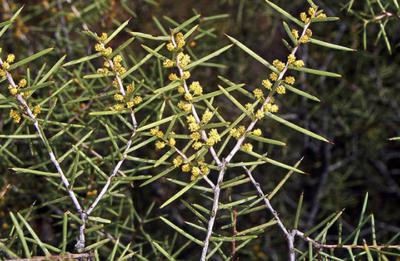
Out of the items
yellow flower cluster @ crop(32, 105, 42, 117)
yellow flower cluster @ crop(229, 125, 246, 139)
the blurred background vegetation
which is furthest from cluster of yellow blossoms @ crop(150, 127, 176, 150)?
the blurred background vegetation

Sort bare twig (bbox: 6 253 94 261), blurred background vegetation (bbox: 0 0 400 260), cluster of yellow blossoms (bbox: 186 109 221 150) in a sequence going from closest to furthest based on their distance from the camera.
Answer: bare twig (bbox: 6 253 94 261) → cluster of yellow blossoms (bbox: 186 109 221 150) → blurred background vegetation (bbox: 0 0 400 260)

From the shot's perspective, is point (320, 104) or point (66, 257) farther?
point (320, 104)

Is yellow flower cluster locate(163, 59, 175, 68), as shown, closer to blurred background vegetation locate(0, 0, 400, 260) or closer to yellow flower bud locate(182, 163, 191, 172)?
yellow flower bud locate(182, 163, 191, 172)

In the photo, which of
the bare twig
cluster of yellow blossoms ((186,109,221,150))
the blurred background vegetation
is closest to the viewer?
the bare twig

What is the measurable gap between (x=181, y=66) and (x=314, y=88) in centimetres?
117

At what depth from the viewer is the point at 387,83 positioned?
7.06 feet

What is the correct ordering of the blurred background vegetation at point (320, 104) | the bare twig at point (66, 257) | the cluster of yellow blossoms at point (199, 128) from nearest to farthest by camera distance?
1. the bare twig at point (66, 257)
2. the cluster of yellow blossoms at point (199, 128)
3. the blurred background vegetation at point (320, 104)

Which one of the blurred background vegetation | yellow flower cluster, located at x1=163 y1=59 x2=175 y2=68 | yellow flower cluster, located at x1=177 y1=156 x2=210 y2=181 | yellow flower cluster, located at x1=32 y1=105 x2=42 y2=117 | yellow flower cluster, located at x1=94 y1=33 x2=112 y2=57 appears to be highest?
yellow flower cluster, located at x1=94 y1=33 x2=112 y2=57

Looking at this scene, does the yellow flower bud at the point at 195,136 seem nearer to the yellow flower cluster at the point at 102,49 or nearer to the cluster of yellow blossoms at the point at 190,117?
the cluster of yellow blossoms at the point at 190,117

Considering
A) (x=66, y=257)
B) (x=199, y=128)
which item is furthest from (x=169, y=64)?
(x=66, y=257)

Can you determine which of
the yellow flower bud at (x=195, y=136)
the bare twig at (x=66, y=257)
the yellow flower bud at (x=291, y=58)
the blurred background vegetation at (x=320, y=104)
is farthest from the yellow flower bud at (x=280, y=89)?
the blurred background vegetation at (x=320, y=104)

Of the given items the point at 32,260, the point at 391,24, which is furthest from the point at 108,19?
the point at 32,260

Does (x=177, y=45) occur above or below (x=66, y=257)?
above

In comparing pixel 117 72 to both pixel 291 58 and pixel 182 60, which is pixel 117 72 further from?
pixel 291 58
